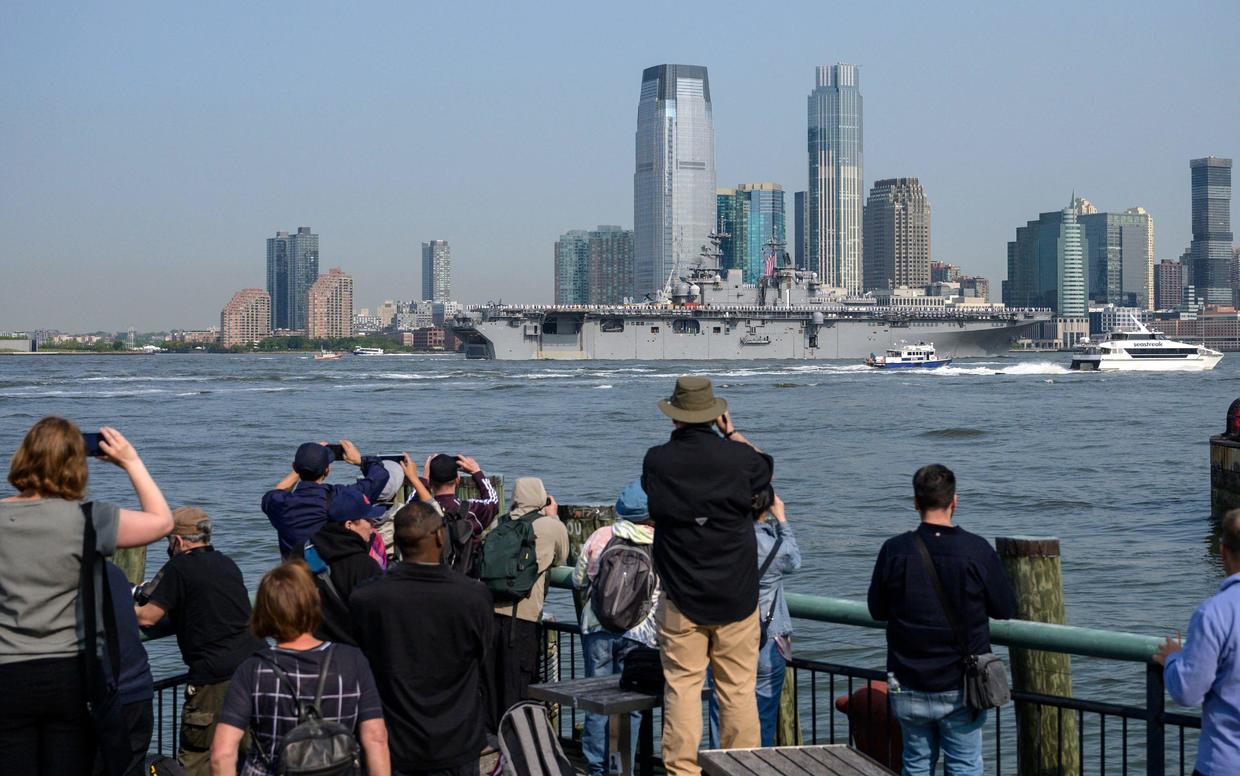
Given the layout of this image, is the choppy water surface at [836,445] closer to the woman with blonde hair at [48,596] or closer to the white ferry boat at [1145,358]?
the white ferry boat at [1145,358]

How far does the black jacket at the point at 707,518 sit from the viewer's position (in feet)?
15.4

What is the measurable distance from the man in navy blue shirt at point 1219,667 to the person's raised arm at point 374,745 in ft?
7.50

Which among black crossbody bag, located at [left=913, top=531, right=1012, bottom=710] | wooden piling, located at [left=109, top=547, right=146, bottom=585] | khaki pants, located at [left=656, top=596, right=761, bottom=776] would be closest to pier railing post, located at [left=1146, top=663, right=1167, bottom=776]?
black crossbody bag, located at [left=913, top=531, right=1012, bottom=710]

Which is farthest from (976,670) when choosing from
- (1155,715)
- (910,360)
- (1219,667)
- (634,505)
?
(910,360)

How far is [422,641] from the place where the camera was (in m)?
4.35

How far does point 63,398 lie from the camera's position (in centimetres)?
6138

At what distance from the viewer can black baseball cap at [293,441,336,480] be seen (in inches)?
235

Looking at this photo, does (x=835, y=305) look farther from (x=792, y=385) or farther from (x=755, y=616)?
(x=755, y=616)

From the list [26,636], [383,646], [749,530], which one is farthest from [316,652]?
[749,530]

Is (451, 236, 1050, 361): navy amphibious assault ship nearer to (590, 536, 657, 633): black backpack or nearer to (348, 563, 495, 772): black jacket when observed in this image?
(590, 536, 657, 633): black backpack

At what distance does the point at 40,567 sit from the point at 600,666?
2.50m

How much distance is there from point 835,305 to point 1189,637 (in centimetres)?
11152

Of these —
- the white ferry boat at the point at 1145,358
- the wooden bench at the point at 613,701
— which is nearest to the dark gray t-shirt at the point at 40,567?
the wooden bench at the point at 613,701

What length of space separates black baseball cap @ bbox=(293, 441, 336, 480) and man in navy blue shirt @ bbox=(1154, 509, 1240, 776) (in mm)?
3698
